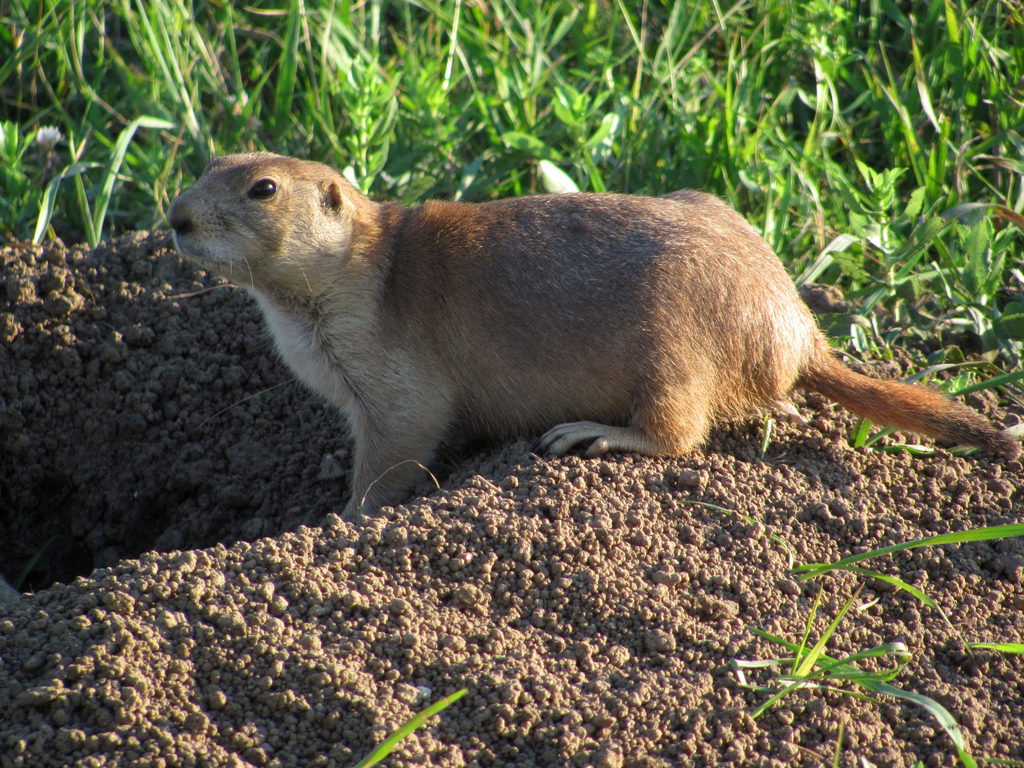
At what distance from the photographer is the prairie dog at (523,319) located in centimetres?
361

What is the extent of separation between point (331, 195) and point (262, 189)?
0.83ft

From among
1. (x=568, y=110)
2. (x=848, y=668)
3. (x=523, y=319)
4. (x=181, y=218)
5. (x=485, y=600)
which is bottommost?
(x=848, y=668)

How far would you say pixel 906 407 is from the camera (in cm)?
363

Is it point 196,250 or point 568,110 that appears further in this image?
point 568,110

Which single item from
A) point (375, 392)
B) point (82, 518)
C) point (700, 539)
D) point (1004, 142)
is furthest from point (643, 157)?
point (82, 518)

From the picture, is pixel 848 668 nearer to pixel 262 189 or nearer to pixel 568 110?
pixel 262 189

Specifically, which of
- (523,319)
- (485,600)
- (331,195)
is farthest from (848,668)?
(331,195)

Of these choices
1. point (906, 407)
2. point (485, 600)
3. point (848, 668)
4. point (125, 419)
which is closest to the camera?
point (848, 668)

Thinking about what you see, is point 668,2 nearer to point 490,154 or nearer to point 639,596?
point 490,154

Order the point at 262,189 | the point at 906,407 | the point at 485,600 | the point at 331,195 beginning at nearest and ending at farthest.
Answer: the point at 485,600
the point at 906,407
the point at 262,189
the point at 331,195

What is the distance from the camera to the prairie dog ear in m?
3.90

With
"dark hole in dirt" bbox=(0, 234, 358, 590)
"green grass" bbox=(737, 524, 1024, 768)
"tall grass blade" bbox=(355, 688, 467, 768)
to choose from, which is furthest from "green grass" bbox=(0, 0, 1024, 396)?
"tall grass blade" bbox=(355, 688, 467, 768)

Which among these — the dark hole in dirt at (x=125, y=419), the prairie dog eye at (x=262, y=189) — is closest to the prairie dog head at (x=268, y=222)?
the prairie dog eye at (x=262, y=189)

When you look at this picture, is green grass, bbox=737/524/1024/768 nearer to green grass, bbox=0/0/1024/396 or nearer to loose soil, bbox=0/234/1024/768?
loose soil, bbox=0/234/1024/768
